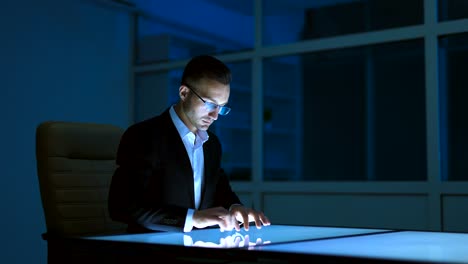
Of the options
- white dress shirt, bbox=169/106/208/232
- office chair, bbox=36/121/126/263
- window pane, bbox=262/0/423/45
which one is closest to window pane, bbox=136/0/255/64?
office chair, bbox=36/121/126/263

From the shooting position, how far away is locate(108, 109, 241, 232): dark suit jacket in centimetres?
200

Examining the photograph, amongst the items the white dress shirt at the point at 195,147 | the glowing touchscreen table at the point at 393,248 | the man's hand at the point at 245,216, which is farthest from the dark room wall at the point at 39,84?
the glowing touchscreen table at the point at 393,248

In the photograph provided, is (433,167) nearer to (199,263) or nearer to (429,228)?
(429,228)

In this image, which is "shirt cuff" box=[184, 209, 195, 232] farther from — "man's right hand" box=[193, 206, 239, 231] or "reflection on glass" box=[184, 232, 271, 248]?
"reflection on glass" box=[184, 232, 271, 248]

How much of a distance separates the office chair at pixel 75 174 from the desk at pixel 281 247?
1.84 ft

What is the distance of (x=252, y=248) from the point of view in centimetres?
148

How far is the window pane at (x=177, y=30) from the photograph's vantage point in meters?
5.53

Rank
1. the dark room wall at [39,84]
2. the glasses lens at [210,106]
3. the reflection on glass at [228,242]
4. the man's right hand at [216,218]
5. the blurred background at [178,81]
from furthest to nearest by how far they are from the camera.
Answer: the dark room wall at [39,84], the blurred background at [178,81], the glasses lens at [210,106], the man's right hand at [216,218], the reflection on glass at [228,242]

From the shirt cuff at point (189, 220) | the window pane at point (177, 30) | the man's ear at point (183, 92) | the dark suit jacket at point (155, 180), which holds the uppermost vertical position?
the window pane at point (177, 30)

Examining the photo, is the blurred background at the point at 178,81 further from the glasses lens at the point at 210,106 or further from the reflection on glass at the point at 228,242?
the reflection on glass at the point at 228,242

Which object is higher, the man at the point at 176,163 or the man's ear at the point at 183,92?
the man's ear at the point at 183,92

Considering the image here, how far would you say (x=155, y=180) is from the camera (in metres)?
2.24

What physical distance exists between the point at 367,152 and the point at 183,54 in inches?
791

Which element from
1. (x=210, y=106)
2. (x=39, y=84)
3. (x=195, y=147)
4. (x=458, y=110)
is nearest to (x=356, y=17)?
(x=458, y=110)
